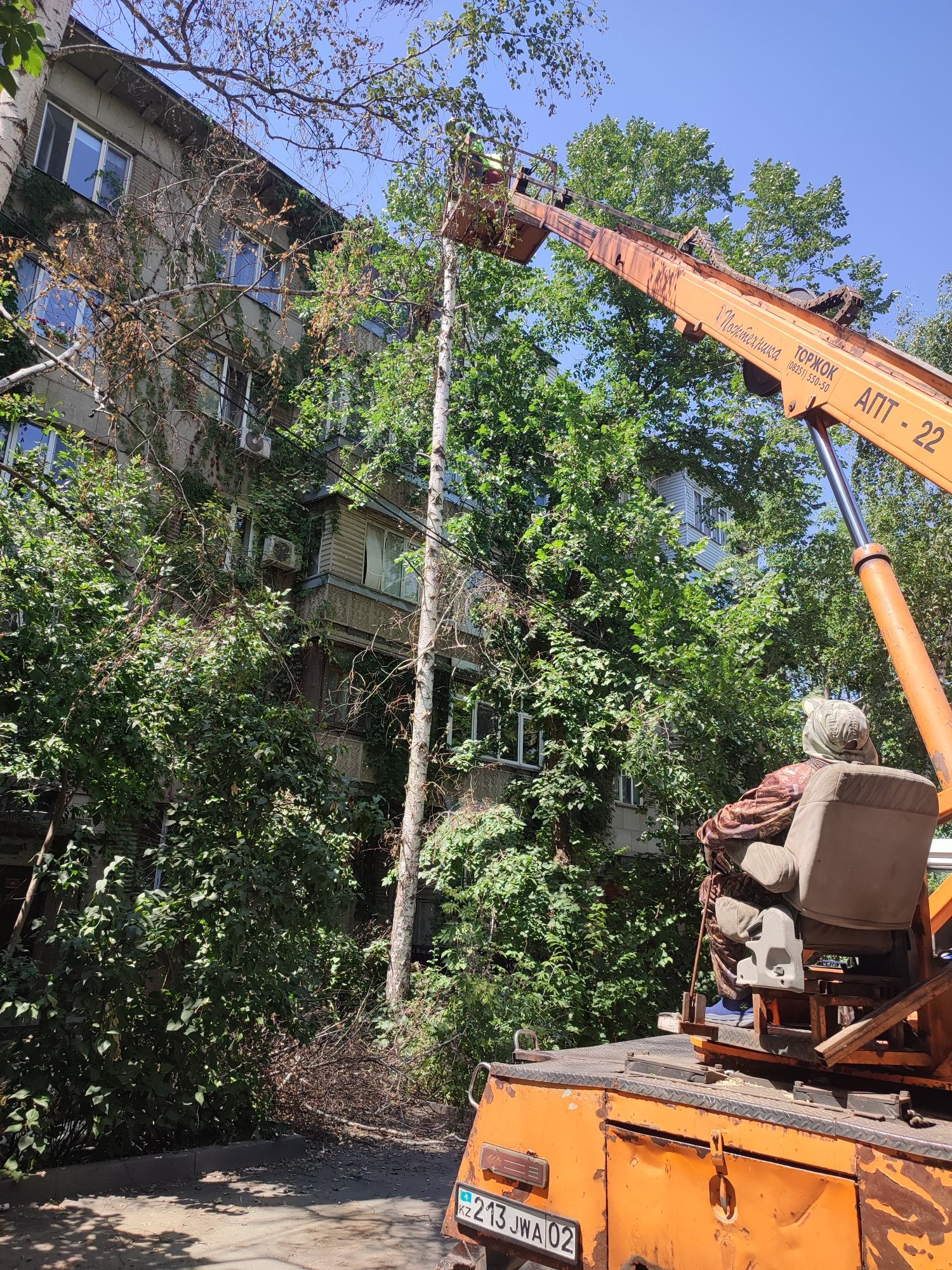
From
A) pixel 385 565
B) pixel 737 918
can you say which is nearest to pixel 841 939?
pixel 737 918

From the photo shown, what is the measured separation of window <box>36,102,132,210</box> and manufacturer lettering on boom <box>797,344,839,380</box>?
1423 cm

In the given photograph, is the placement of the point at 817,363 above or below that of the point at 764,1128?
above

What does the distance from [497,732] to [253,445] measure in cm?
819

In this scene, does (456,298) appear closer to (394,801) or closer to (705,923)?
(394,801)

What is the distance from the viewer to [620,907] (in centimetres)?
1370

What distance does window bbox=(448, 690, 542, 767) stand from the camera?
15.2 m

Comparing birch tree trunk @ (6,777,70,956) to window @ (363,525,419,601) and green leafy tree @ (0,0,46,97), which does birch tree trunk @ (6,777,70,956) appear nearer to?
green leafy tree @ (0,0,46,97)

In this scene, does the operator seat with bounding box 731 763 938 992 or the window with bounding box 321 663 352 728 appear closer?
the operator seat with bounding box 731 763 938 992

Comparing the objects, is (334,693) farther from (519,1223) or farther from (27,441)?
(519,1223)

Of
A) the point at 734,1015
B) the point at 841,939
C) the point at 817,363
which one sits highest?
the point at 817,363

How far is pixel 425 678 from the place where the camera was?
41.6ft

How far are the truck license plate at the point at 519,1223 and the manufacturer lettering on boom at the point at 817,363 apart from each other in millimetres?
5465

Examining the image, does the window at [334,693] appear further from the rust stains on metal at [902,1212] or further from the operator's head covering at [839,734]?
the rust stains on metal at [902,1212]

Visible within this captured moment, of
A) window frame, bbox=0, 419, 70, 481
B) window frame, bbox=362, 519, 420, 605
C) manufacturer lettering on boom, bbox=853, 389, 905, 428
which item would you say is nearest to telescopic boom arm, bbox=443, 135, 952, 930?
manufacturer lettering on boom, bbox=853, 389, 905, 428
